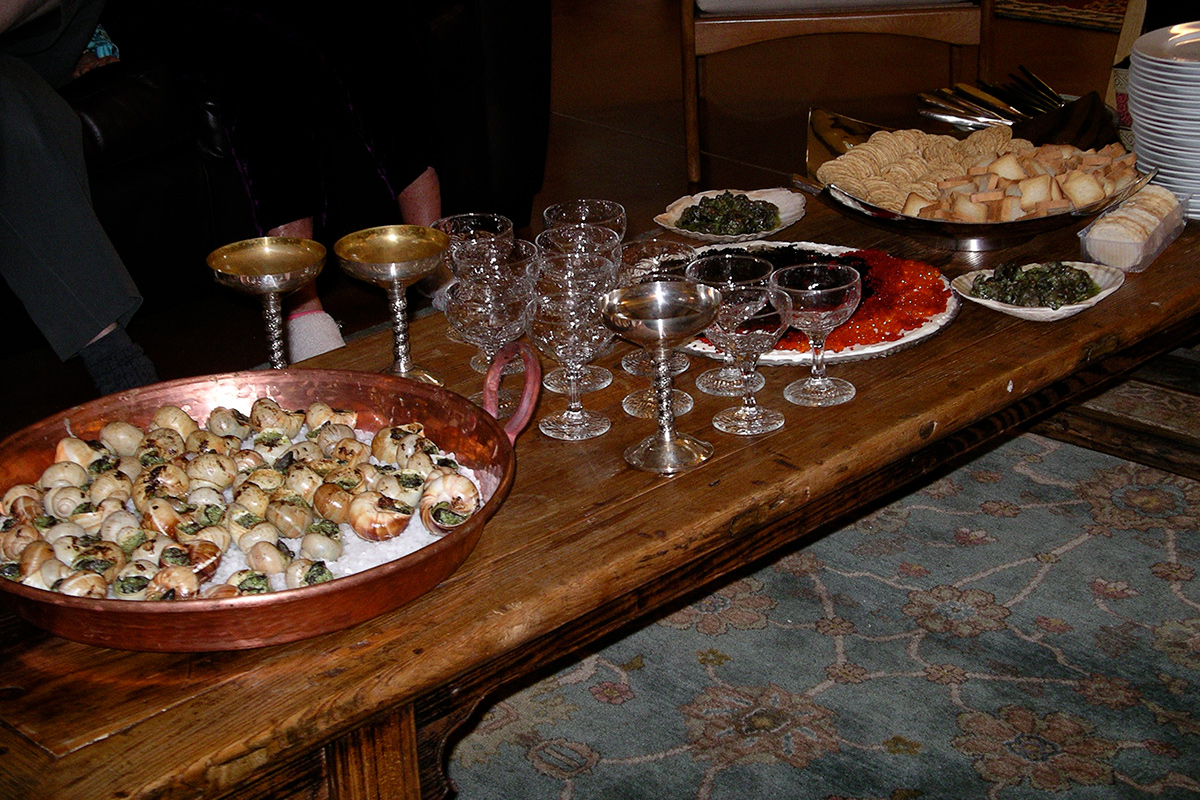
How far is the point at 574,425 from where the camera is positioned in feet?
4.11

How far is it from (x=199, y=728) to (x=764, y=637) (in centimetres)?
96

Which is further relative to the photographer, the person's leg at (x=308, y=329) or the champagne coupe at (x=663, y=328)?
the person's leg at (x=308, y=329)

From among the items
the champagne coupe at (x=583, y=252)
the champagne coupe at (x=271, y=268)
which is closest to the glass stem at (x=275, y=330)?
the champagne coupe at (x=271, y=268)

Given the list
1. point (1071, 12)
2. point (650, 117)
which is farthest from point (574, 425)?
point (1071, 12)

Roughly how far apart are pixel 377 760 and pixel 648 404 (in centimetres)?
52

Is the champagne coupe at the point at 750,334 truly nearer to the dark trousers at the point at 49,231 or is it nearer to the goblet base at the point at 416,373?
the goblet base at the point at 416,373

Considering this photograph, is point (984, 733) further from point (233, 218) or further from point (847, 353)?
point (233, 218)

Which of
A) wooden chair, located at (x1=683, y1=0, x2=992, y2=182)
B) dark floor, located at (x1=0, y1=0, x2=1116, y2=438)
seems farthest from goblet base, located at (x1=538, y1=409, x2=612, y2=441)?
wooden chair, located at (x1=683, y1=0, x2=992, y2=182)

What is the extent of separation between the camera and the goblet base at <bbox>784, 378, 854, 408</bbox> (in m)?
1.27

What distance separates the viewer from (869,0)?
3309 mm

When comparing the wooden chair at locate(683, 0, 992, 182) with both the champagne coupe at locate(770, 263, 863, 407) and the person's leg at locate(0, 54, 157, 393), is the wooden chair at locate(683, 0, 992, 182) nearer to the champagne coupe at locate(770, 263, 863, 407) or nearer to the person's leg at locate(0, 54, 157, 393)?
the person's leg at locate(0, 54, 157, 393)

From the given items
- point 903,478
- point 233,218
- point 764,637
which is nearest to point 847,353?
point 903,478

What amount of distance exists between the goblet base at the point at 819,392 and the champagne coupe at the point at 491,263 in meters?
0.32

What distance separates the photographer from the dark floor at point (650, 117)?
258cm
